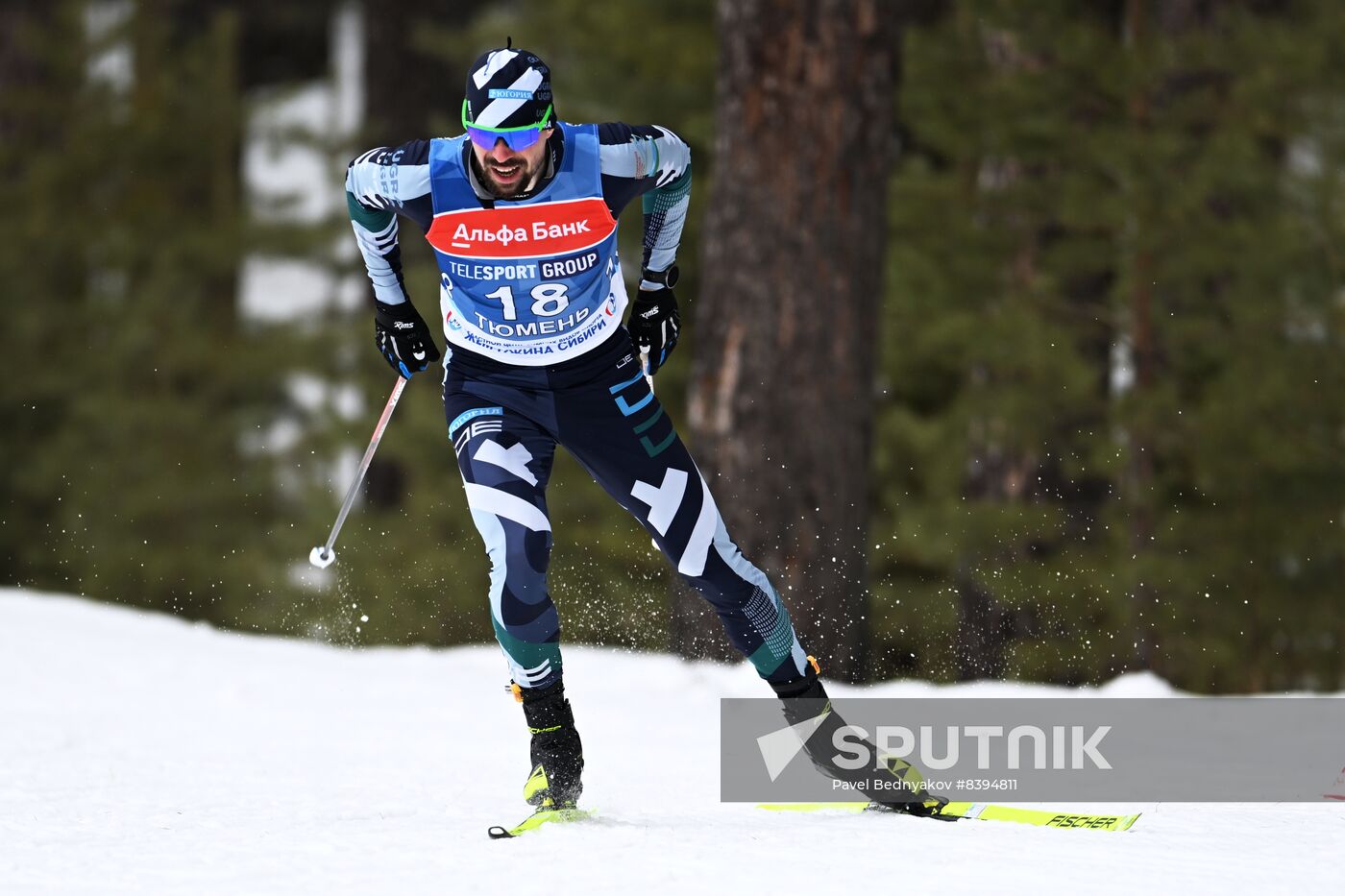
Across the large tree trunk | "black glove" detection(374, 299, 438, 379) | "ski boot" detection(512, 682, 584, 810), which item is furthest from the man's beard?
the large tree trunk

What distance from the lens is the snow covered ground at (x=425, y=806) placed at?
3750mm

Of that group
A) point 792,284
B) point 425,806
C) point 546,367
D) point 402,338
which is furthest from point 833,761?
point 792,284

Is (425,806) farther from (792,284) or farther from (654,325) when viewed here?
(792,284)

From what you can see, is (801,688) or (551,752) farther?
(801,688)

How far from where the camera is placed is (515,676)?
4.59 meters

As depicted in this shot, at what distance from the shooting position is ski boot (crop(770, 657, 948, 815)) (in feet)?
15.4

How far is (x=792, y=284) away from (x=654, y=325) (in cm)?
264

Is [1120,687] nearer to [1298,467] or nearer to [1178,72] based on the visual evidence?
[1298,467]

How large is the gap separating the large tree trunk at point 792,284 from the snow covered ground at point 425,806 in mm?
763

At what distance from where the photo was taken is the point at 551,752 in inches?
180

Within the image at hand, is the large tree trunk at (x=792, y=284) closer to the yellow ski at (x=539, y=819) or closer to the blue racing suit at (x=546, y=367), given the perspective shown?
the blue racing suit at (x=546, y=367)

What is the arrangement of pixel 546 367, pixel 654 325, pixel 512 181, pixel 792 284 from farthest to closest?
pixel 792 284
pixel 654 325
pixel 546 367
pixel 512 181

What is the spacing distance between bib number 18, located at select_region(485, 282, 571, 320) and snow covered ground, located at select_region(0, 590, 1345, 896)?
1474 millimetres

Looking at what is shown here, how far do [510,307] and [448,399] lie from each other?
0.40 m
